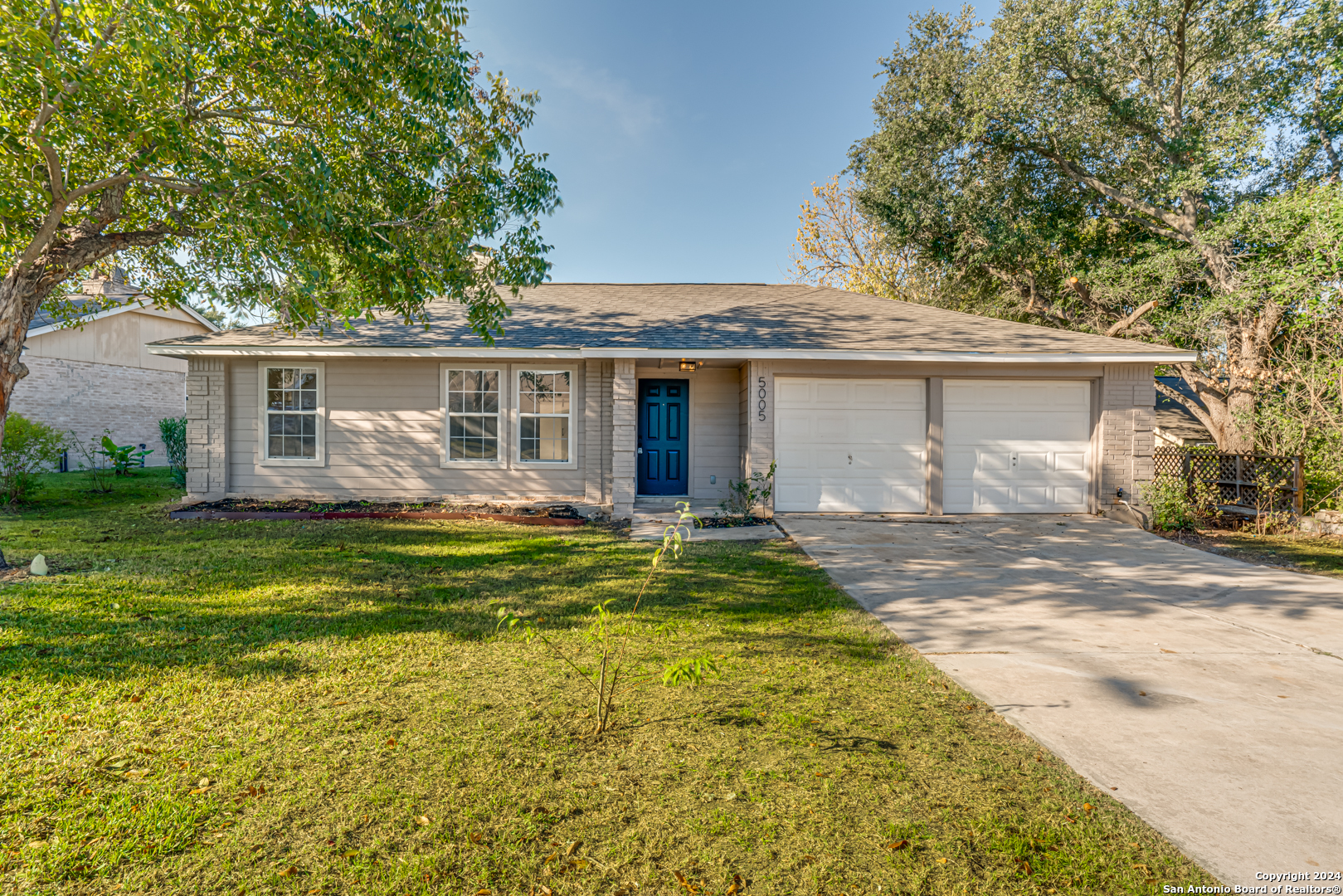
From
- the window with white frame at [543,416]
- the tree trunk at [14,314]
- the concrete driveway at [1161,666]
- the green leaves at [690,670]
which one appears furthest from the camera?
the window with white frame at [543,416]

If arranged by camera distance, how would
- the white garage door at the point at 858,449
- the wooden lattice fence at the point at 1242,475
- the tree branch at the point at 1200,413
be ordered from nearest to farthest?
the wooden lattice fence at the point at 1242,475
the white garage door at the point at 858,449
the tree branch at the point at 1200,413

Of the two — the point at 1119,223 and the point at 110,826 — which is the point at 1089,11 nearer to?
the point at 1119,223

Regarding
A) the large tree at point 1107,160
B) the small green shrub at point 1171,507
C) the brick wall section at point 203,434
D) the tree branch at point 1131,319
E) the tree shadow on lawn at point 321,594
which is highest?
the large tree at point 1107,160

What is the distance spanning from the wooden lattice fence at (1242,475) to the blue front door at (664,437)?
309 inches

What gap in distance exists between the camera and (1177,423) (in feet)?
49.5

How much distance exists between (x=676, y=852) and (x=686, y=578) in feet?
12.6

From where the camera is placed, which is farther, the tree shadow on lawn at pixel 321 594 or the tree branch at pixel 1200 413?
the tree branch at pixel 1200 413

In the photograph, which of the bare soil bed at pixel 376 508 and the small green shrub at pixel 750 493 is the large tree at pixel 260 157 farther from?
the small green shrub at pixel 750 493

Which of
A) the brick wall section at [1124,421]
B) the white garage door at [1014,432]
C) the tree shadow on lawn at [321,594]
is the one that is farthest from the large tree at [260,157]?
the brick wall section at [1124,421]

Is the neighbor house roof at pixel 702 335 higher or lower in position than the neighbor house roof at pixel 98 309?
lower

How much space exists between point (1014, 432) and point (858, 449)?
8.57ft

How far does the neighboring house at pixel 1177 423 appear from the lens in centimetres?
1435

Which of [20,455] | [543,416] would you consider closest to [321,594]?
[543,416]

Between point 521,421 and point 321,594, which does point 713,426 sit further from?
point 321,594
